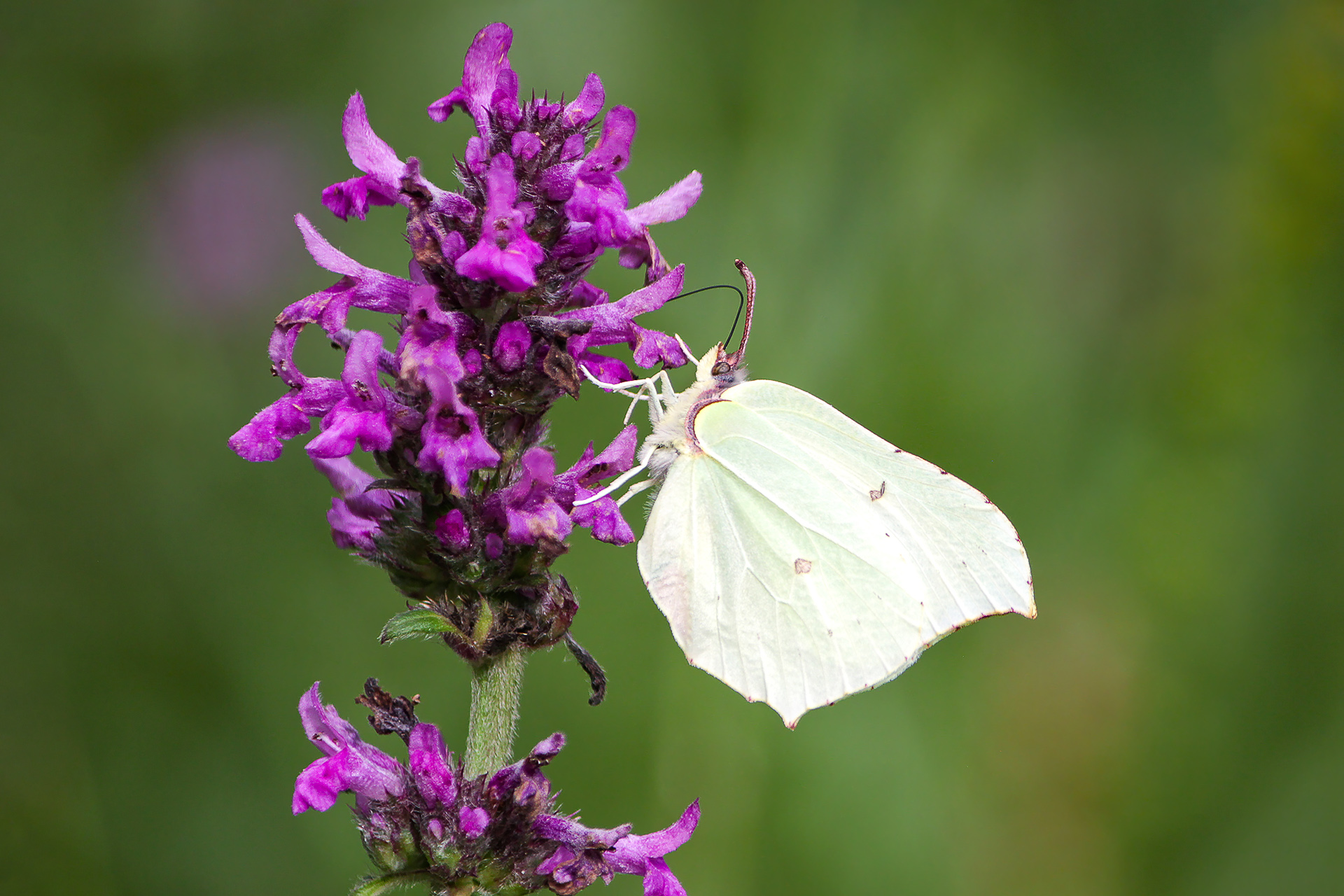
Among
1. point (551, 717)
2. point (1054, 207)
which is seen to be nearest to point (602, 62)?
point (1054, 207)

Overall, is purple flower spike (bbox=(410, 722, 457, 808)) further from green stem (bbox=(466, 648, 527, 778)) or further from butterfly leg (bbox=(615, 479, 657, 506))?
butterfly leg (bbox=(615, 479, 657, 506))

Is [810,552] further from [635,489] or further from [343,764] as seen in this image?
[343,764]

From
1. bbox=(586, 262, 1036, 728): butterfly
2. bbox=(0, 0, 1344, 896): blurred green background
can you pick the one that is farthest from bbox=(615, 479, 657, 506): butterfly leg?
bbox=(0, 0, 1344, 896): blurred green background

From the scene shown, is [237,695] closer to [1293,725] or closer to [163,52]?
[163,52]

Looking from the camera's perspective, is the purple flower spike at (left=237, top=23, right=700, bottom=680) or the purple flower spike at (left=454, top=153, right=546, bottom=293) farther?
the purple flower spike at (left=237, top=23, right=700, bottom=680)

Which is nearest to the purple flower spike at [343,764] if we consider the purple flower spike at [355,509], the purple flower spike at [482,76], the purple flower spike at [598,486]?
the purple flower spike at [355,509]
